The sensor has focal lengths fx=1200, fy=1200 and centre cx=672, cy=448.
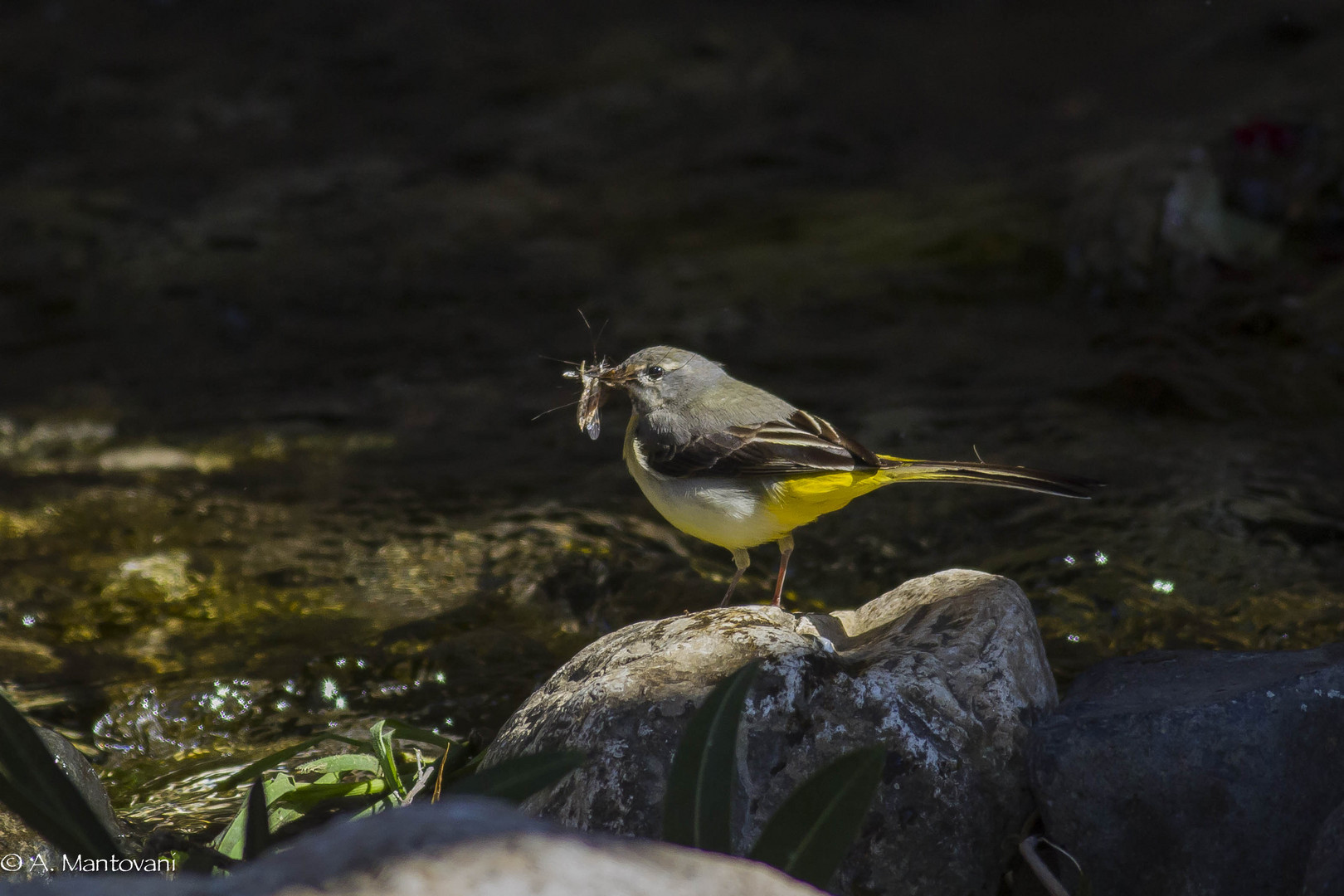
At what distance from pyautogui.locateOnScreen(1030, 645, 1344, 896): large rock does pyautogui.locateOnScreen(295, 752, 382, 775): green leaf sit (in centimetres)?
191

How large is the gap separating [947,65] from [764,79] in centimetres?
230

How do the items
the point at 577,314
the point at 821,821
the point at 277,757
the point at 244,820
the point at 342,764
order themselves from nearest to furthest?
the point at 821,821, the point at 244,820, the point at 277,757, the point at 342,764, the point at 577,314

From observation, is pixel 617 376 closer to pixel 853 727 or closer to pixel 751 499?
pixel 751 499

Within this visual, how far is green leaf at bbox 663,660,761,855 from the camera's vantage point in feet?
8.48

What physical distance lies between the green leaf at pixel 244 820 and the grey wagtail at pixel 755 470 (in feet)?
5.20

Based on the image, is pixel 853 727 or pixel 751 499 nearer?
pixel 853 727

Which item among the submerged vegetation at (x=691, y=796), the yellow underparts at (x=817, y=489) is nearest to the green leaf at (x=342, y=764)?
the submerged vegetation at (x=691, y=796)

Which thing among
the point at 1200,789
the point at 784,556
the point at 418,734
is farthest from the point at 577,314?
the point at 1200,789

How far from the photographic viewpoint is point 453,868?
6.33ft

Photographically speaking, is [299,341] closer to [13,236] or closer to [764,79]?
[13,236]

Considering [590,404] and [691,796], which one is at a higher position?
[590,404]

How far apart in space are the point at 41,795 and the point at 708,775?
1454 millimetres

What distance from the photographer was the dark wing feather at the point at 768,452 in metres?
4.16

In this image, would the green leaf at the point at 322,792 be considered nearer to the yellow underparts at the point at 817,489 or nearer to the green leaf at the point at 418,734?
the green leaf at the point at 418,734
